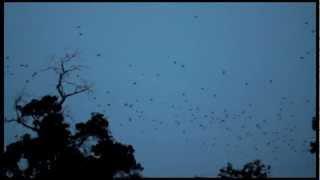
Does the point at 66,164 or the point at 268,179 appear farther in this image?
the point at 268,179

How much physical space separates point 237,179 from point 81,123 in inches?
396

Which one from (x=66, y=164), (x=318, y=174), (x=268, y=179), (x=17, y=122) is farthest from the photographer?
(x=268, y=179)

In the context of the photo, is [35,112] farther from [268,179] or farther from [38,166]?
[268,179]

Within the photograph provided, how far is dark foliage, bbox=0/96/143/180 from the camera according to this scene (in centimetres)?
1816

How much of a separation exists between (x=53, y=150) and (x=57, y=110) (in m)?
1.59

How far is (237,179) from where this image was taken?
25.3 m

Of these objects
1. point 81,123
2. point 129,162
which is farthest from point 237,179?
point 81,123

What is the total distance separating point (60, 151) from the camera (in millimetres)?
18281

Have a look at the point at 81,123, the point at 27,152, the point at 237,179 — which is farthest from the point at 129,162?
the point at 237,179

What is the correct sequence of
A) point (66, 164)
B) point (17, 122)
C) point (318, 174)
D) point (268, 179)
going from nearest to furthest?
1. point (318, 174)
2. point (66, 164)
3. point (17, 122)
4. point (268, 179)

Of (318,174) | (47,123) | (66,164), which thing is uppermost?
(47,123)

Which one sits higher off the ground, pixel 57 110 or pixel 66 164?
pixel 57 110

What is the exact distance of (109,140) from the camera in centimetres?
1884

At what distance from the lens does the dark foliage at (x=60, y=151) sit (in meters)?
18.2
